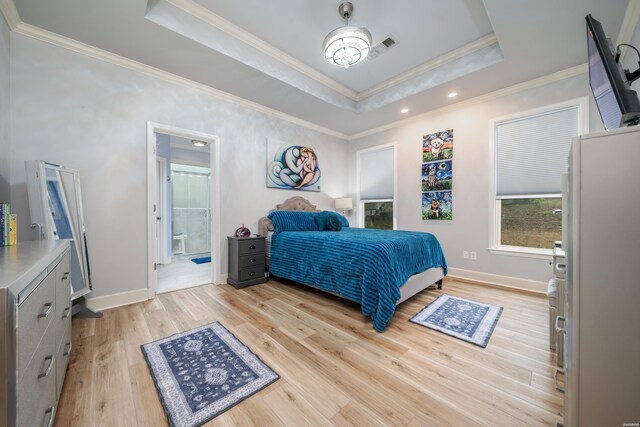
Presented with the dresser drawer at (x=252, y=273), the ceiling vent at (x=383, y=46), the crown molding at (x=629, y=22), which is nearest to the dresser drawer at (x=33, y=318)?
the dresser drawer at (x=252, y=273)

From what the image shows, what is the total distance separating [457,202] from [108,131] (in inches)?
182

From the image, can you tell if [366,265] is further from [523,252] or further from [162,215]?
[162,215]

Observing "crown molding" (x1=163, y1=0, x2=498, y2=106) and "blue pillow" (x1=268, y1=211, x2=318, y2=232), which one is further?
"blue pillow" (x1=268, y1=211, x2=318, y2=232)

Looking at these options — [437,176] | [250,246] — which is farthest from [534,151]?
[250,246]

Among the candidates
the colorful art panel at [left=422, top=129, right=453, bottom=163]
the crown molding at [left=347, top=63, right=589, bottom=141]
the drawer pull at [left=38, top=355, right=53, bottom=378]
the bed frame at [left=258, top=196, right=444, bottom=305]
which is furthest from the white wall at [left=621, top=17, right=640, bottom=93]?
the drawer pull at [left=38, top=355, right=53, bottom=378]

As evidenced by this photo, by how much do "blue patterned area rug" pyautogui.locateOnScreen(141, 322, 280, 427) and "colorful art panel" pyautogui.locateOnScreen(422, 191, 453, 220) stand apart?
11.0 ft

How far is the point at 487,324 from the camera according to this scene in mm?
2189

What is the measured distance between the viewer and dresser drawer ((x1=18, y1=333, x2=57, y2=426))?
761mm

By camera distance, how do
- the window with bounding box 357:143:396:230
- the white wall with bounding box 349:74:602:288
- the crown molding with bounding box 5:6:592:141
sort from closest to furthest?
the crown molding with bounding box 5:6:592:141 → the white wall with bounding box 349:74:602:288 → the window with bounding box 357:143:396:230

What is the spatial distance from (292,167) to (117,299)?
9.78ft

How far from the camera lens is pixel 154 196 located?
2.85 meters

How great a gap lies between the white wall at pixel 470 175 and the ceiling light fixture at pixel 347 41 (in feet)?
7.16

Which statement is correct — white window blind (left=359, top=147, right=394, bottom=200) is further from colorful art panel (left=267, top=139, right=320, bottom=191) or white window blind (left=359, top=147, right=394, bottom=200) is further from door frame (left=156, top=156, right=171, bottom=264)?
door frame (left=156, top=156, right=171, bottom=264)

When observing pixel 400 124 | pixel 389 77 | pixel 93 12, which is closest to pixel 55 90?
pixel 93 12
